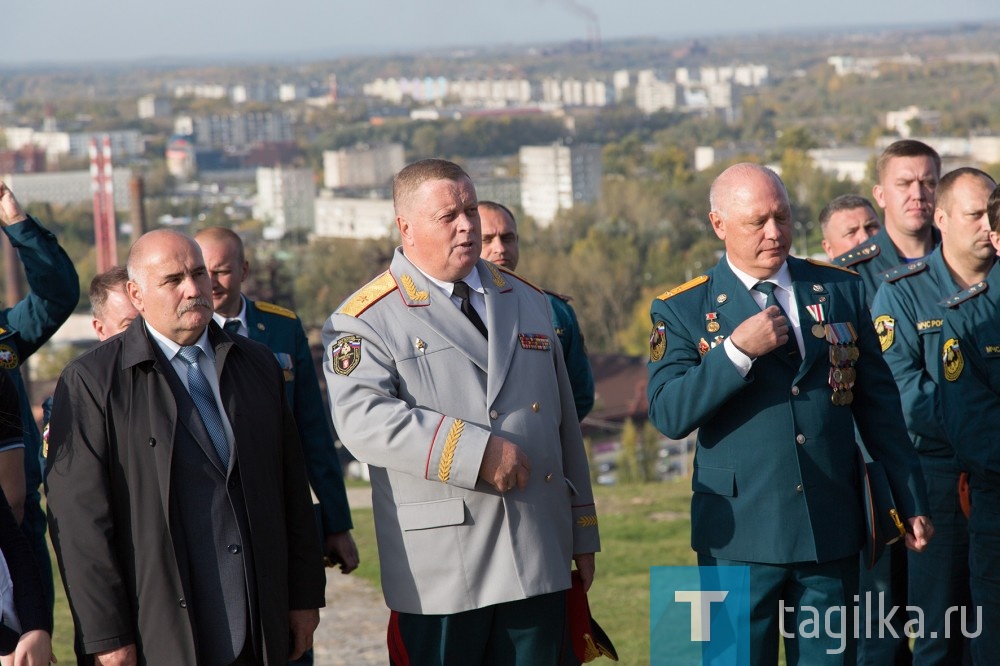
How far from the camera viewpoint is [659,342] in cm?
330

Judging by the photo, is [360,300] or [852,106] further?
[852,106]

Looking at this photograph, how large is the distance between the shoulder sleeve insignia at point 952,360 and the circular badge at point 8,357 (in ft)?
8.44

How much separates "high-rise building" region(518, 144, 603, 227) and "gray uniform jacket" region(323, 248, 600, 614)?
87.9m

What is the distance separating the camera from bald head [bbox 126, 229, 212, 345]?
288cm

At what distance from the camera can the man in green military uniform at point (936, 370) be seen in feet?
12.7

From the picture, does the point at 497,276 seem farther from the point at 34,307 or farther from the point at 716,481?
the point at 34,307

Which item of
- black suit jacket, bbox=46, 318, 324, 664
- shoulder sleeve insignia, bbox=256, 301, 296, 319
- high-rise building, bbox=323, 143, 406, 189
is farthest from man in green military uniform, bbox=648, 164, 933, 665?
high-rise building, bbox=323, 143, 406, 189

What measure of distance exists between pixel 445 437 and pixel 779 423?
0.84 m

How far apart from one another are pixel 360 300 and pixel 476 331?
0.30m

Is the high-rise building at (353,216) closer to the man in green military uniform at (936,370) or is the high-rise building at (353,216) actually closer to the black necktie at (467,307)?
the man in green military uniform at (936,370)

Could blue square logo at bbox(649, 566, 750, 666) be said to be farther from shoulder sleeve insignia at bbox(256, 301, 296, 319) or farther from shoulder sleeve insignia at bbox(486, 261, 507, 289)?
shoulder sleeve insignia at bbox(256, 301, 296, 319)

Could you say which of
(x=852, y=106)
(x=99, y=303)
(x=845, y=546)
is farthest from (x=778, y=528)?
(x=852, y=106)

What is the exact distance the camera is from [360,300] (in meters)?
3.15

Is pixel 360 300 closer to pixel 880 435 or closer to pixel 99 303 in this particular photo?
pixel 99 303
